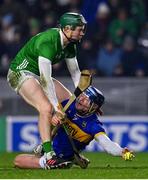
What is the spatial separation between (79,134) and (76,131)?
2.0 inches

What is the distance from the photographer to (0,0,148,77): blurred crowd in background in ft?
65.9

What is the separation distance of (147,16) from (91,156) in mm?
5942

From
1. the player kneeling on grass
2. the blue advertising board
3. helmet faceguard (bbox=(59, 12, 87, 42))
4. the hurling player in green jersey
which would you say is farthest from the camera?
the blue advertising board

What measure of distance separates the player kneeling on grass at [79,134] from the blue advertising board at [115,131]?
6.42 metres

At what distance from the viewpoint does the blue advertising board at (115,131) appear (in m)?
19.0

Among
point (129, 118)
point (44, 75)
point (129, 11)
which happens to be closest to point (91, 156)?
point (129, 118)

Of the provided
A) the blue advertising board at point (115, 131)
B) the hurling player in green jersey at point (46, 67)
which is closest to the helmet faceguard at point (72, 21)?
the hurling player in green jersey at point (46, 67)

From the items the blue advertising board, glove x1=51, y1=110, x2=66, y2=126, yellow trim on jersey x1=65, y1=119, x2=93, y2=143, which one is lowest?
the blue advertising board

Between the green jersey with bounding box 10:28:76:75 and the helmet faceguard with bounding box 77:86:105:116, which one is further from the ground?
the green jersey with bounding box 10:28:76:75

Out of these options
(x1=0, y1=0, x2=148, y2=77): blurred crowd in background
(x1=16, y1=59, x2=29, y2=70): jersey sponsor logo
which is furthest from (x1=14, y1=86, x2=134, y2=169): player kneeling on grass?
(x1=0, y1=0, x2=148, y2=77): blurred crowd in background

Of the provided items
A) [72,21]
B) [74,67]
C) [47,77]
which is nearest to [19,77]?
[47,77]

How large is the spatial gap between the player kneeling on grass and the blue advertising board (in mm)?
6416

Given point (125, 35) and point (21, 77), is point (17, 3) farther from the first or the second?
point (21, 77)

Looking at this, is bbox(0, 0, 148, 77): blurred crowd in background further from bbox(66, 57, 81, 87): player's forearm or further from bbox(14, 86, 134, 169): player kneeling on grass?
bbox(14, 86, 134, 169): player kneeling on grass
